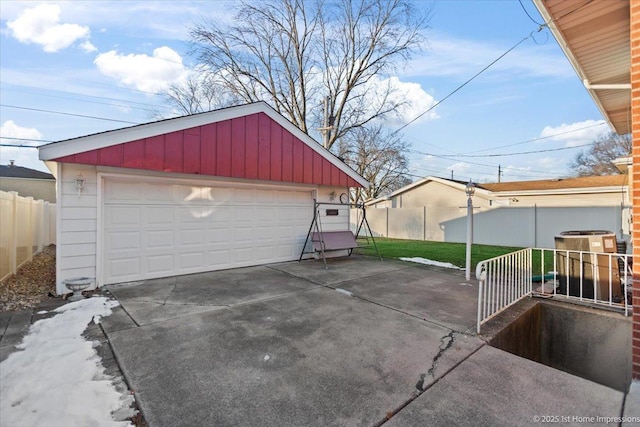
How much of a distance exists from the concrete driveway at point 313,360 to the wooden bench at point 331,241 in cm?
257

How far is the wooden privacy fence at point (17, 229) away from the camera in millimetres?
5602

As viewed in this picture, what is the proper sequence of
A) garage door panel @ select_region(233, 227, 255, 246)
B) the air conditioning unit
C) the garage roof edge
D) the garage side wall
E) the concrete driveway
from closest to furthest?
the concrete driveway → the air conditioning unit → the garage roof edge → the garage side wall → garage door panel @ select_region(233, 227, 255, 246)

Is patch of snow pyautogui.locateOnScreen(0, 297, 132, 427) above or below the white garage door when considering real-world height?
below

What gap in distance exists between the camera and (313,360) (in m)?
2.82

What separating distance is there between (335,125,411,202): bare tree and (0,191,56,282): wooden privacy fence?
51.1 feet

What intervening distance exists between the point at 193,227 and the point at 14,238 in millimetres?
3739

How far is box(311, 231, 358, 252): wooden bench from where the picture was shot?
7.62 meters

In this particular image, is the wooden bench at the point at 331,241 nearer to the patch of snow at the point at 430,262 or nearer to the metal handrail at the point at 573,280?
the patch of snow at the point at 430,262

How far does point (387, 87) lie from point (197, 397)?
18.2 metres

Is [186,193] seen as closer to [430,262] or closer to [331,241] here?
[331,241]

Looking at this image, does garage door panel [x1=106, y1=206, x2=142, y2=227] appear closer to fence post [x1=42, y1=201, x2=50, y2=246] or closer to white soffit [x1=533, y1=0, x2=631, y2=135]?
fence post [x1=42, y1=201, x2=50, y2=246]

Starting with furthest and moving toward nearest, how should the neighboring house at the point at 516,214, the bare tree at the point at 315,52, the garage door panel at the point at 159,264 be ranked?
the bare tree at the point at 315,52 → the neighboring house at the point at 516,214 → the garage door panel at the point at 159,264

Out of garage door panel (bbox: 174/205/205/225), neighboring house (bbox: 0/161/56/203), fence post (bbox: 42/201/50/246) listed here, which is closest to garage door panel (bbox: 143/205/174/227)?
garage door panel (bbox: 174/205/205/225)

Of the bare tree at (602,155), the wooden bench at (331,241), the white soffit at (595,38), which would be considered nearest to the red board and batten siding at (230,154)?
the wooden bench at (331,241)
